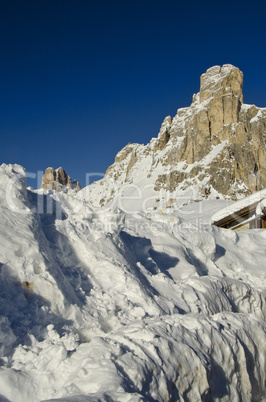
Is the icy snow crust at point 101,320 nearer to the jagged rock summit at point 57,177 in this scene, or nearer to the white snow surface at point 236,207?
the white snow surface at point 236,207

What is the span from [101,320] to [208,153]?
8820 cm

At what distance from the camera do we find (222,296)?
7309mm

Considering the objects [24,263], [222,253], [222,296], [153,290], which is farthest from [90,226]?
[222,253]

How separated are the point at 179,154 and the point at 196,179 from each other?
13.1 metres

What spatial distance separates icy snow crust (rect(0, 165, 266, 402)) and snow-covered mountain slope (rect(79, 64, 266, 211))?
66.8 meters

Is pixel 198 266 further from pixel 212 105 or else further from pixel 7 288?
pixel 212 105

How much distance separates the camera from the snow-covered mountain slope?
8131cm

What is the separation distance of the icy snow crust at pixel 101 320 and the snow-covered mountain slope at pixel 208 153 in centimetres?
6675

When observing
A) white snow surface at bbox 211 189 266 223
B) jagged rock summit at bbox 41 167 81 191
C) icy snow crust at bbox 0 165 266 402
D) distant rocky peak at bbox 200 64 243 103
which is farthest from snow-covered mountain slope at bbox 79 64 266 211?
icy snow crust at bbox 0 165 266 402

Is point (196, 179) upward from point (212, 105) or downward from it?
downward

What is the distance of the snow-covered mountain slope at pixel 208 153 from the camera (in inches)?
3201

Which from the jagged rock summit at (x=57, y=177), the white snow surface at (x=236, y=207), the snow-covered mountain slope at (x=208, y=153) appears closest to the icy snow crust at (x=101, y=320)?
the white snow surface at (x=236, y=207)

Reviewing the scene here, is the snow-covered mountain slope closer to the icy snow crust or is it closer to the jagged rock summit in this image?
the jagged rock summit

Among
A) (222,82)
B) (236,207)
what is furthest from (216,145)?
(236,207)
